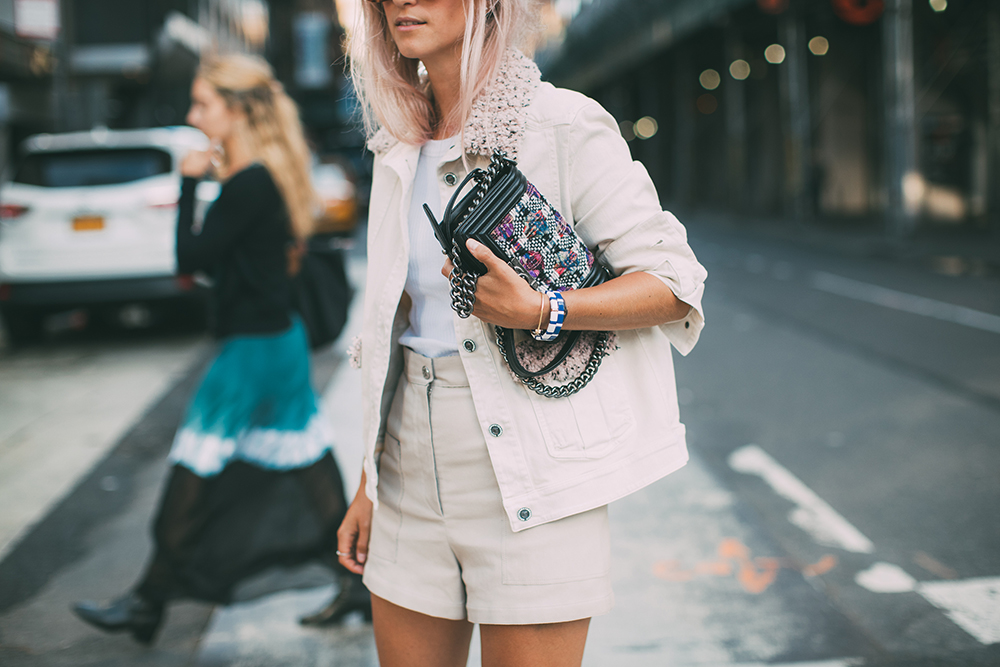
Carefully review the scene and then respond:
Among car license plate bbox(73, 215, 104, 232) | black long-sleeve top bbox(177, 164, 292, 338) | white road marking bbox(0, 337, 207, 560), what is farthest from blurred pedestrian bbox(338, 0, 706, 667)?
car license plate bbox(73, 215, 104, 232)

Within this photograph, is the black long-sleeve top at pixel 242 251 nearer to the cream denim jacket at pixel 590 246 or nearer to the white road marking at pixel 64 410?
the cream denim jacket at pixel 590 246

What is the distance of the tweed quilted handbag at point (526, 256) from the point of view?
1.41 meters

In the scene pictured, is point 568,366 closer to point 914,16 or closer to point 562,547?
point 562,547

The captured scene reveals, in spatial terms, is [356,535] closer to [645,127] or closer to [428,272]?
[428,272]

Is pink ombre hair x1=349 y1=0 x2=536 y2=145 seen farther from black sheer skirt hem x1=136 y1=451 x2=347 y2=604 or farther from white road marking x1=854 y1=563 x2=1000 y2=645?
A: white road marking x1=854 y1=563 x2=1000 y2=645

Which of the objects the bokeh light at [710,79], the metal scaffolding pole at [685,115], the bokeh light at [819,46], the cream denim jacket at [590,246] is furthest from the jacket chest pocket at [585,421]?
the bokeh light at [710,79]

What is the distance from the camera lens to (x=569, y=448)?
157 cm

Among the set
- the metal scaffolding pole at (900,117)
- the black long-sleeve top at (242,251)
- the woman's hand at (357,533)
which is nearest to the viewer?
the woman's hand at (357,533)

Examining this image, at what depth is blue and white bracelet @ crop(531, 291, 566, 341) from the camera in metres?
1.47

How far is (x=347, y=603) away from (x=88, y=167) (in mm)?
6780

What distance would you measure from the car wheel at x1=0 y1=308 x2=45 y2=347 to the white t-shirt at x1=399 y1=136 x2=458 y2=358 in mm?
8555

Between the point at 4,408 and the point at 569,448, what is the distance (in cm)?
641

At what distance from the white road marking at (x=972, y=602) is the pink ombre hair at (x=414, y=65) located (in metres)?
2.59

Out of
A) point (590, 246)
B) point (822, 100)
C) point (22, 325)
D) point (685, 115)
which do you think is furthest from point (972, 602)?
point (685, 115)
